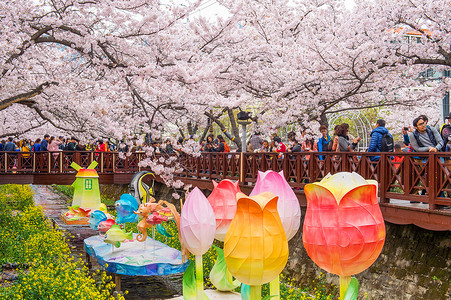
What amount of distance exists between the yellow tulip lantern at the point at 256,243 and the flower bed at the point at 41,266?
13.5 ft

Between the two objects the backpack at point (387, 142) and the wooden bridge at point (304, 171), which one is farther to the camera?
the backpack at point (387, 142)

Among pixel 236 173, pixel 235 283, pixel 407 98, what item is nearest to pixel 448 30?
pixel 407 98

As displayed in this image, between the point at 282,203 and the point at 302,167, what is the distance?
30.8 ft

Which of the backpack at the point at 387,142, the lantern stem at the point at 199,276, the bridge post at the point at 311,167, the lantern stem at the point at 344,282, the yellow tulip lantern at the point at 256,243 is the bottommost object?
the lantern stem at the point at 199,276

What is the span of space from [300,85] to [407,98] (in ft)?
12.5

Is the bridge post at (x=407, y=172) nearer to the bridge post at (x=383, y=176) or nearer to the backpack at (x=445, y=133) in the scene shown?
the bridge post at (x=383, y=176)

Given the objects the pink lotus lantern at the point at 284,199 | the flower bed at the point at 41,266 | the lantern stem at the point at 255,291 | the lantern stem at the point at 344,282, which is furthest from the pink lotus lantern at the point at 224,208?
the flower bed at the point at 41,266

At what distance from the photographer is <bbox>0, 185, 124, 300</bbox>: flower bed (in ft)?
26.9

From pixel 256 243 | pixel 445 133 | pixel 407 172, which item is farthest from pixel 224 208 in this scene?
pixel 445 133

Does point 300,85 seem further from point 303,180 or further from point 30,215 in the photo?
point 30,215

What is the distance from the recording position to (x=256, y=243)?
14.5 ft

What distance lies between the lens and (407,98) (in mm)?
17641

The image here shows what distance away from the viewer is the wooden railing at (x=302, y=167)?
9.93 m

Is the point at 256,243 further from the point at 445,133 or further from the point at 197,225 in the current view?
the point at 445,133
